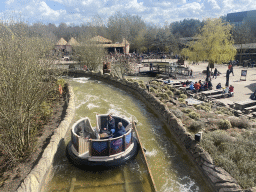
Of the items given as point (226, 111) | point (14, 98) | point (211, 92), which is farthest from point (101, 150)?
point (211, 92)

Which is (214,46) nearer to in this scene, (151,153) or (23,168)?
(151,153)

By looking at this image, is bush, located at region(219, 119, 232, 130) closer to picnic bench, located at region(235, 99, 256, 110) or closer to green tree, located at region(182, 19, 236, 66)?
picnic bench, located at region(235, 99, 256, 110)

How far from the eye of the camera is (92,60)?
92.5 feet

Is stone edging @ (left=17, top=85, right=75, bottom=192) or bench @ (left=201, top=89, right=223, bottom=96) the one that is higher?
bench @ (left=201, top=89, right=223, bottom=96)

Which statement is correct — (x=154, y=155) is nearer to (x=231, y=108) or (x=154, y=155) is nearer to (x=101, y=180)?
(x=101, y=180)

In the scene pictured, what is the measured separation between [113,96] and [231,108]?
9.30m

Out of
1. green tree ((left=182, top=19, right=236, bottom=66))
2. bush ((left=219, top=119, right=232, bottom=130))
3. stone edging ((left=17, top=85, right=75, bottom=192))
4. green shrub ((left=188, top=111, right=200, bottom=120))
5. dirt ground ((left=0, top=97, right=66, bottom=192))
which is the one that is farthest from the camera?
green tree ((left=182, top=19, right=236, bottom=66))

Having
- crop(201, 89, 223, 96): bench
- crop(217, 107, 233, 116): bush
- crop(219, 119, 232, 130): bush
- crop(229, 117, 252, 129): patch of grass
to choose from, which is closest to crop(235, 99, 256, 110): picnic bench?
crop(217, 107, 233, 116): bush

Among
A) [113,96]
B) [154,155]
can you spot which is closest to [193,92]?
[113,96]


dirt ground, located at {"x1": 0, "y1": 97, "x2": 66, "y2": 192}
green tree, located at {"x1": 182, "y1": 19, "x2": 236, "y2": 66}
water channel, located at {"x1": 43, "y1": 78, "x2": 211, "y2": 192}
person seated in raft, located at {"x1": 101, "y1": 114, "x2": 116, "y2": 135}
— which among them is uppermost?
green tree, located at {"x1": 182, "y1": 19, "x2": 236, "y2": 66}

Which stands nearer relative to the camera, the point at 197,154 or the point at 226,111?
the point at 197,154

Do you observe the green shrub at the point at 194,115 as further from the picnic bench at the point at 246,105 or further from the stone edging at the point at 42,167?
the stone edging at the point at 42,167

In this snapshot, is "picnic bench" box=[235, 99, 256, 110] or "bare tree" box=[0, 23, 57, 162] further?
"picnic bench" box=[235, 99, 256, 110]

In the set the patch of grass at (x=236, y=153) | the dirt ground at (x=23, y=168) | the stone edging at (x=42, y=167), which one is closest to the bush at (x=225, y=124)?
the patch of grass at (x=236, y=153)
